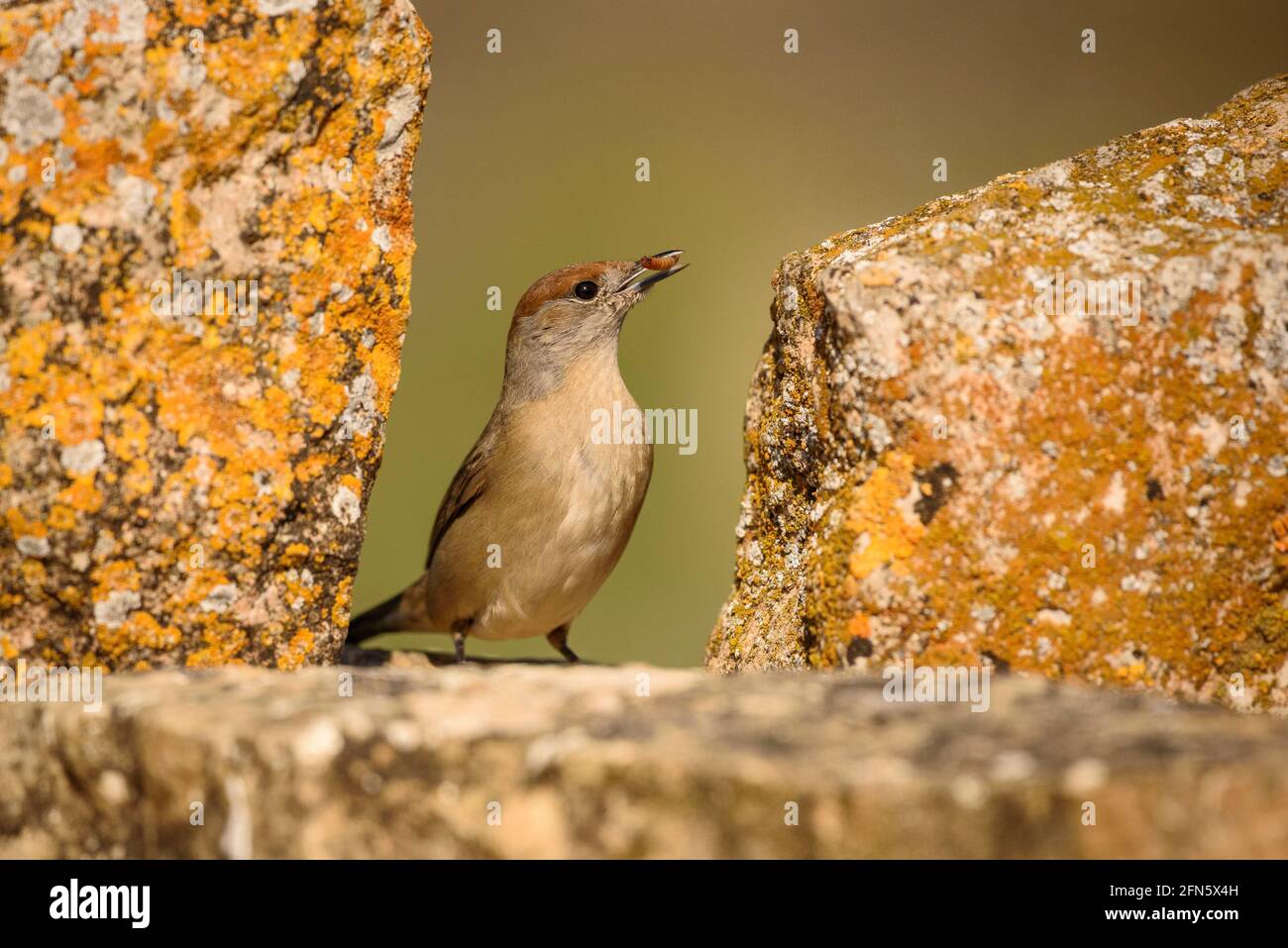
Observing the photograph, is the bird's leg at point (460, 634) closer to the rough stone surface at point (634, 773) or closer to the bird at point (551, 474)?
the bird at point (551, 474)

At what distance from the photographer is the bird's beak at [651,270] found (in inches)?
247

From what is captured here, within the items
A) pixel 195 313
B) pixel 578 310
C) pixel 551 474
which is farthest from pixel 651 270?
pixel 195 313

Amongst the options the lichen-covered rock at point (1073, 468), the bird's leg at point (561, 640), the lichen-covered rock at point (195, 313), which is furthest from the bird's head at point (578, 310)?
the lichen-covered rock at point (1073, 468)

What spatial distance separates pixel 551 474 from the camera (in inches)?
237

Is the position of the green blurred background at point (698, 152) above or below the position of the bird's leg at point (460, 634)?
above

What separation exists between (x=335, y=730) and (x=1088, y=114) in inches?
480

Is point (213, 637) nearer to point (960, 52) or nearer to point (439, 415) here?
point (439, 415)

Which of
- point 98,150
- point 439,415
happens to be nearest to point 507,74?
point 439,415

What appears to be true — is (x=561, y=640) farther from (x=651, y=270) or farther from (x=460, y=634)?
(x=651, y=270)

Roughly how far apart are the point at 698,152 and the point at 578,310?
7922 millimetres

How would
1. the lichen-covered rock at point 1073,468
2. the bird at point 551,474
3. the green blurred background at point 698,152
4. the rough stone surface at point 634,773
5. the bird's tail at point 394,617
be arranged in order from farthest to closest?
the green blurred background at point 698,152, the bird's tail at point 394,617, the bird at point 551,474, the lichen-covered rock at point 1073,468, the rough stone surface at point 634,773

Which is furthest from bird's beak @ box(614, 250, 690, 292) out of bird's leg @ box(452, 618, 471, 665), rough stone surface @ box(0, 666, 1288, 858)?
rough stone surface @ box(0, 666, 1288, 858)

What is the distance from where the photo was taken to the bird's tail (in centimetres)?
683
